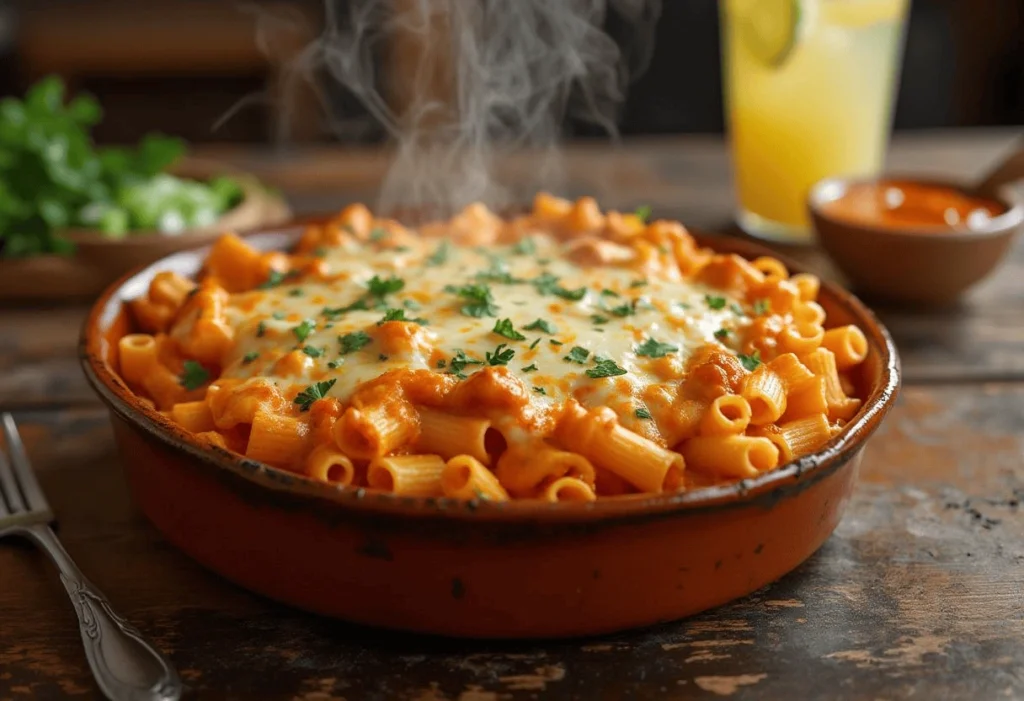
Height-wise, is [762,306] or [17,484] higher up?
[762,306]

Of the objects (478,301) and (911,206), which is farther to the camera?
(911,206)

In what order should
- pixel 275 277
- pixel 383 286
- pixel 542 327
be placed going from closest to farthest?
pixel 542 327
pixel 383 286
pixel 275 277

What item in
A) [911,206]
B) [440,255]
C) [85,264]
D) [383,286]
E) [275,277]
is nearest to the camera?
[383,286]

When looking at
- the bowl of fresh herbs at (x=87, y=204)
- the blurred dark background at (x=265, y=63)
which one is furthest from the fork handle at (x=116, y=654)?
the blurred dark background at (x=265, y=63)

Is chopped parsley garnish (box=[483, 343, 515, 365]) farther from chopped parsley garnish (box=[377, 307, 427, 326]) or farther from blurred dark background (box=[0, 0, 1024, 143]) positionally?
blurred dark background (box=[0, 0, 1024, 143])

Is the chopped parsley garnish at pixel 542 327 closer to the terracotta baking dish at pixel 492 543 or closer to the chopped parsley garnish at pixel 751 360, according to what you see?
the chopped parsley garnish at pixel 751 360

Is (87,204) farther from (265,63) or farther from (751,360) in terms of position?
(265,63)

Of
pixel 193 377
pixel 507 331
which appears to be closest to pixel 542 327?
pixel 507 331

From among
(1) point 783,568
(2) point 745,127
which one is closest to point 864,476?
(1) point 783,568
